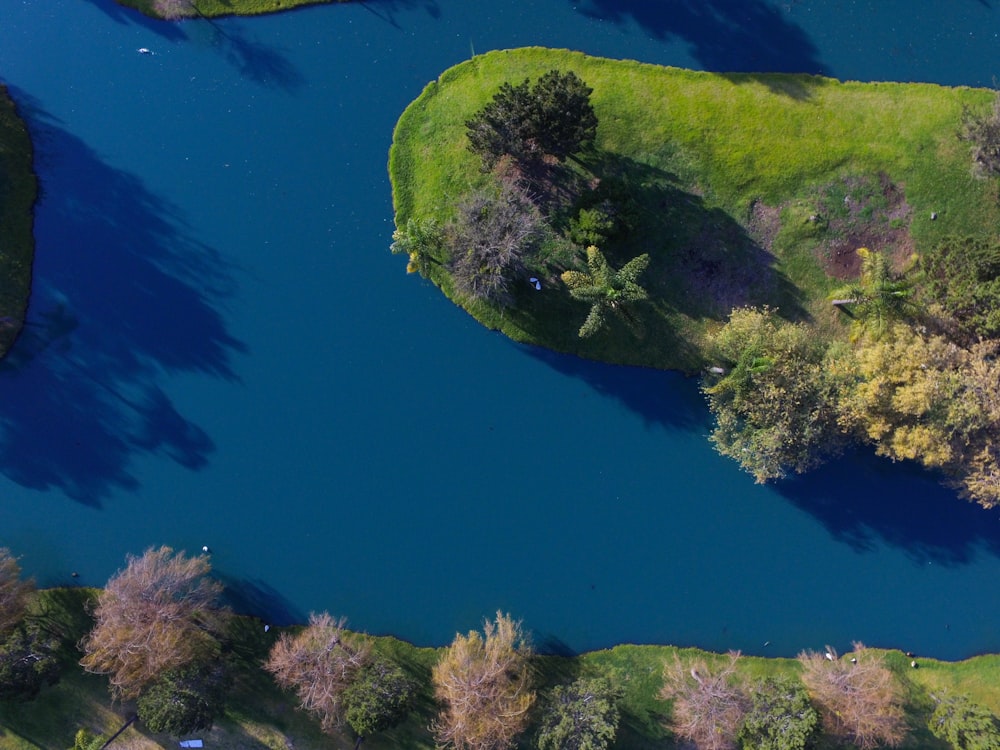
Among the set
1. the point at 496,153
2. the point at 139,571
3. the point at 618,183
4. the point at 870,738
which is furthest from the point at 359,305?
the point at 870,738

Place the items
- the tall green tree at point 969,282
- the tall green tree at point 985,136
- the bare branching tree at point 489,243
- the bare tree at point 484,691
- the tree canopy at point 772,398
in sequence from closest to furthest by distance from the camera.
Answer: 1. the tall green tree at point 969,282
2. the tree canopy at point 772,398
3. the bare tree at point 484,691
4. the bare branching tree at point 489,243
5. the tall green tree at point 985,136

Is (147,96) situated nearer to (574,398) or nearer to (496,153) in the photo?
(496,153)

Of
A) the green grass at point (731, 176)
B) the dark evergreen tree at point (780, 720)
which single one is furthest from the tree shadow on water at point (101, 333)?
the dark evergreen tree at point (780, 720)

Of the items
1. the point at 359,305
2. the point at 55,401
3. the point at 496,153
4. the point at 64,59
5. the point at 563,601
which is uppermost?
the point at 496,153

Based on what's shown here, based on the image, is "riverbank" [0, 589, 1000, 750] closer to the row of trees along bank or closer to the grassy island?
the row of trees along bank

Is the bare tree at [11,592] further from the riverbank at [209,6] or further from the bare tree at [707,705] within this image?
the bare tree at [707,705]

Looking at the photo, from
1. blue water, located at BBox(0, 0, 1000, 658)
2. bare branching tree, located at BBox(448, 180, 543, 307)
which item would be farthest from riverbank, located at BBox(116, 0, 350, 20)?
bare branching tree, located at BBox(448, 180, 543, 307)
